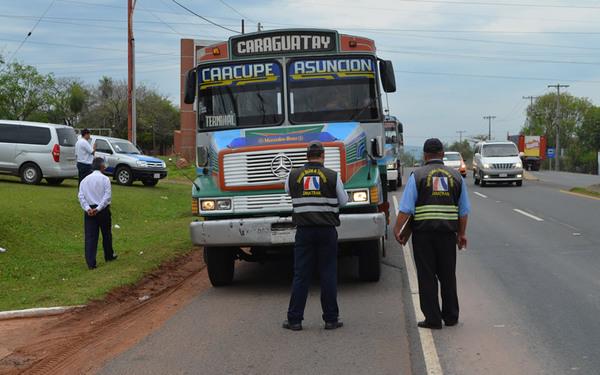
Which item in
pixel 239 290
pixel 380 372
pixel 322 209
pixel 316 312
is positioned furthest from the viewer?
pixel 239 290

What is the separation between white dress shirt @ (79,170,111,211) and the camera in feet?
35.5

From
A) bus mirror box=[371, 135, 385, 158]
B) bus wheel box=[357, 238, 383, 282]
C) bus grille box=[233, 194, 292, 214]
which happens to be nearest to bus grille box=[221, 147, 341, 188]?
bus grille box=[233, 194, 292, 214]

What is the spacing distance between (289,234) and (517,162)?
2486 cm

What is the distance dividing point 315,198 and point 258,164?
1.78 m

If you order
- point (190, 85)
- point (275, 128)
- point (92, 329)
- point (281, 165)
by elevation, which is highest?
point (190, 85)

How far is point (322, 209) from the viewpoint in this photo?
685 cm

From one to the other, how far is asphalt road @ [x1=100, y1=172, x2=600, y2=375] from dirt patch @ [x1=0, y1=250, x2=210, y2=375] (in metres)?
0.26

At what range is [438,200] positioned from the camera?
21.9ft

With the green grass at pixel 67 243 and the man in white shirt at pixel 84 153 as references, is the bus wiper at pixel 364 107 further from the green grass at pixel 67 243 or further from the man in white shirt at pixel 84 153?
the man in white shirt at pixel 84 153

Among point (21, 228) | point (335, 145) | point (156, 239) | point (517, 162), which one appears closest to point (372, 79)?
point (335, 145)

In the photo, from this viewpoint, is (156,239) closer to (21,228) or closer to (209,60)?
(21,228)

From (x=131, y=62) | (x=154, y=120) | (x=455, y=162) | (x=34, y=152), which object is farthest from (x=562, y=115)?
(x=34, y=152)

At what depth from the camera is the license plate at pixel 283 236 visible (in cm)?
819

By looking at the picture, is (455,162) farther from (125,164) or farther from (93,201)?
(93,201)
